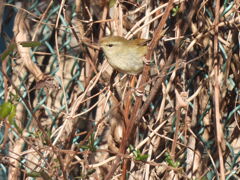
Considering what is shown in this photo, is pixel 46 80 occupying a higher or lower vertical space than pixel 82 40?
lower

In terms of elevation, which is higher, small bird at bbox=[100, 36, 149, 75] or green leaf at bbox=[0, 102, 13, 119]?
small bird at bbox=[100, 36, 149, 75]

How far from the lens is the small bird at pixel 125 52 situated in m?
2.30

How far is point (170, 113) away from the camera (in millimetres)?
2402

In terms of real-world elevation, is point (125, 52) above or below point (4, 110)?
above

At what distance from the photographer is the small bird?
7.54 ft

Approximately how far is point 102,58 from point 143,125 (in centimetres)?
45

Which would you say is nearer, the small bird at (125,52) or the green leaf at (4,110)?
the green leaf at (4,110)

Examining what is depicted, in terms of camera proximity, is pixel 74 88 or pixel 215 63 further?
pixel 74 88

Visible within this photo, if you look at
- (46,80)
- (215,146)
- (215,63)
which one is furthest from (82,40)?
(215,146)

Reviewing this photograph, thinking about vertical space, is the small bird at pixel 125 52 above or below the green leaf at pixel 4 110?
above

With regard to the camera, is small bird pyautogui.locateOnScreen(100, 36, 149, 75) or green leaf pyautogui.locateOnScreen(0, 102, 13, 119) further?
small bird pyautogui.locateOnScreen(100, 36, 149, 75)

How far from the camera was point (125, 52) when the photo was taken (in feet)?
7.87

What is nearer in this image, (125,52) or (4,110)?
(4,110)

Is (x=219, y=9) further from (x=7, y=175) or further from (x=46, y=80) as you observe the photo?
(x=7, y=175)
